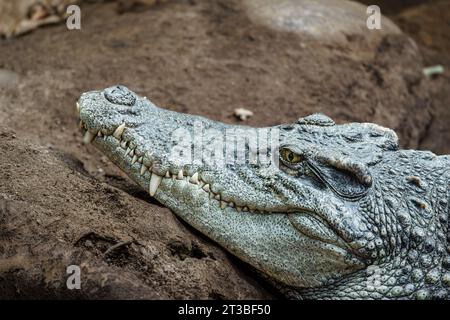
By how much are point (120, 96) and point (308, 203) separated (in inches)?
58.2

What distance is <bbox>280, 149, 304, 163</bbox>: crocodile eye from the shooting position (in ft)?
13.5

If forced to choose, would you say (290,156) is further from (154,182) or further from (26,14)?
(26,14)

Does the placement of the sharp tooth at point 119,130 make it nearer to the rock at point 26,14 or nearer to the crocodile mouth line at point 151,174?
the crocodile mouth line at point 151,174

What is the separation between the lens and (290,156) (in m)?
4.14

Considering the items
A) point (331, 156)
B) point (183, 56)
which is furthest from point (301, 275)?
point (183, 56)

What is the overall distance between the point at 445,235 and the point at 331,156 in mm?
897

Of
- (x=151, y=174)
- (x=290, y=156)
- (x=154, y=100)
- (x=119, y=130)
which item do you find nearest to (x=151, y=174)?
(x=151, y=174)

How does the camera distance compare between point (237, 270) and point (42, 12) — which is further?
point (42, 12)

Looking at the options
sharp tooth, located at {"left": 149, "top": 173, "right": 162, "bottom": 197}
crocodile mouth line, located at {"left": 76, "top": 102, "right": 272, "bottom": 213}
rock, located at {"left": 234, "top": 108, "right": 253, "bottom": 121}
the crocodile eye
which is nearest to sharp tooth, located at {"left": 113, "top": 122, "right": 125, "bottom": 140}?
crocodile mouth line, located at {"left": 76, "top": 102, "right": 272, "bottom": 213}

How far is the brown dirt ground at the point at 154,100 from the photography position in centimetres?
377

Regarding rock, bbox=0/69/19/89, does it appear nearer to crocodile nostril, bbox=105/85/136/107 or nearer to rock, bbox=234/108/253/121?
rock, bbox=234/108/253/121

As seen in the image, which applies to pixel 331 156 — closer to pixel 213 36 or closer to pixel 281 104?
pixel 281 104

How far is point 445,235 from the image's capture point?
162 inches

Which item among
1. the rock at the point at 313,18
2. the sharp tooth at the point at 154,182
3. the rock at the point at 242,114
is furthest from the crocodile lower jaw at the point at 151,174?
the rock at the point at 313,18
